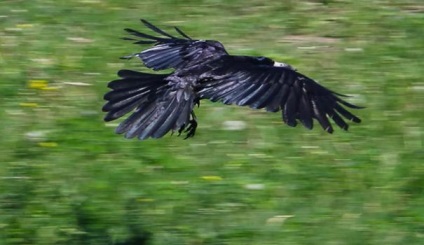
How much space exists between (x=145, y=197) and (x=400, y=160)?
1.43 m

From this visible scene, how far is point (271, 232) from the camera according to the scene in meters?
5.77

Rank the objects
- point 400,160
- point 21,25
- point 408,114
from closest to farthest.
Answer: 1. point 400,160
2. point 408,114
3. point 21,25

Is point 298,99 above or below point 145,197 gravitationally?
above

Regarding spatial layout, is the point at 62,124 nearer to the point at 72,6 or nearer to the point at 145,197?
the point at 145,197

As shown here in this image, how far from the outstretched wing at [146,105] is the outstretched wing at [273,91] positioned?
0.13 metres

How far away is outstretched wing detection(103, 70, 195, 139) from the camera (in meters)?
4.80

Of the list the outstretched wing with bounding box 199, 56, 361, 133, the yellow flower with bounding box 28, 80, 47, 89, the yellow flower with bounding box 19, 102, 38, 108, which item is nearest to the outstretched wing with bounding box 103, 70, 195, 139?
the outstretched wing with bounding box 199, 56, 361, 133

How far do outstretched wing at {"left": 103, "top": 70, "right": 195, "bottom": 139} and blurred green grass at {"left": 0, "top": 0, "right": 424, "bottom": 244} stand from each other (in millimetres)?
974

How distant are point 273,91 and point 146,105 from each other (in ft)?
1.77

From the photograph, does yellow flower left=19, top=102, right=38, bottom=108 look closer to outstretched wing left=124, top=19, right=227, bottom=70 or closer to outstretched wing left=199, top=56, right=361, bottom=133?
outstretched wing left=124, top=19, right=227, bottom=70

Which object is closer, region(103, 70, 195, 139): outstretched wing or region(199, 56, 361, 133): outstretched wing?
region(199, 56, 361, 133): outstretched wing

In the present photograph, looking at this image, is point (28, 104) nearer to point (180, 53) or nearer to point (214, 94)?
point (180, 53)

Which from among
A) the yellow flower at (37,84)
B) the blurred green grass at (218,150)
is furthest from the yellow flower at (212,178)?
the yellow flower at (37,84)

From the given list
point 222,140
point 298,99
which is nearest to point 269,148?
point 222,140
